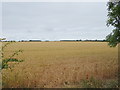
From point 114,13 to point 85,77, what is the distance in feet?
18.1

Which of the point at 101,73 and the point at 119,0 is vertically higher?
the point at 119,0

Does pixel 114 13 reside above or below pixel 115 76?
above

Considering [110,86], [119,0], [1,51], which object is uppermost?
[119,0]

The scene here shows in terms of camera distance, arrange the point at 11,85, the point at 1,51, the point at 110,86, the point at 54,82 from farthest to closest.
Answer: the point at 54,82, the point at 110,86, the point at 11,85, the point at 1,51

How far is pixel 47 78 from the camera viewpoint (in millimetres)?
8117

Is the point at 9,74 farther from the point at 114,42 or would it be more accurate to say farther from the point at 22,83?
the point at 114,42

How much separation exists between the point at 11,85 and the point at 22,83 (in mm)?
388

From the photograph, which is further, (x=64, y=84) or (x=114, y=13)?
(x=114, y=13)

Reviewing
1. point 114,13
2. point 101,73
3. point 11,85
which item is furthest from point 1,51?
point 114,13

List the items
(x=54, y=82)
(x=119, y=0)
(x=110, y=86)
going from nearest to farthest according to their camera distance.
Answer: (x=110, y=86)
(x=54, y=82)
(x=119, y=0)

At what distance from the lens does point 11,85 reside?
677 cm

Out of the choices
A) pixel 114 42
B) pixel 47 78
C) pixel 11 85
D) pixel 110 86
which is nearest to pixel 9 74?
pixel 11 85

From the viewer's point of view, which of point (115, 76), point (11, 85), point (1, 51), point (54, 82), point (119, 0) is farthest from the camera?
point (119, 0)

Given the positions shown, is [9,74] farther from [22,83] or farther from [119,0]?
[119,0]
